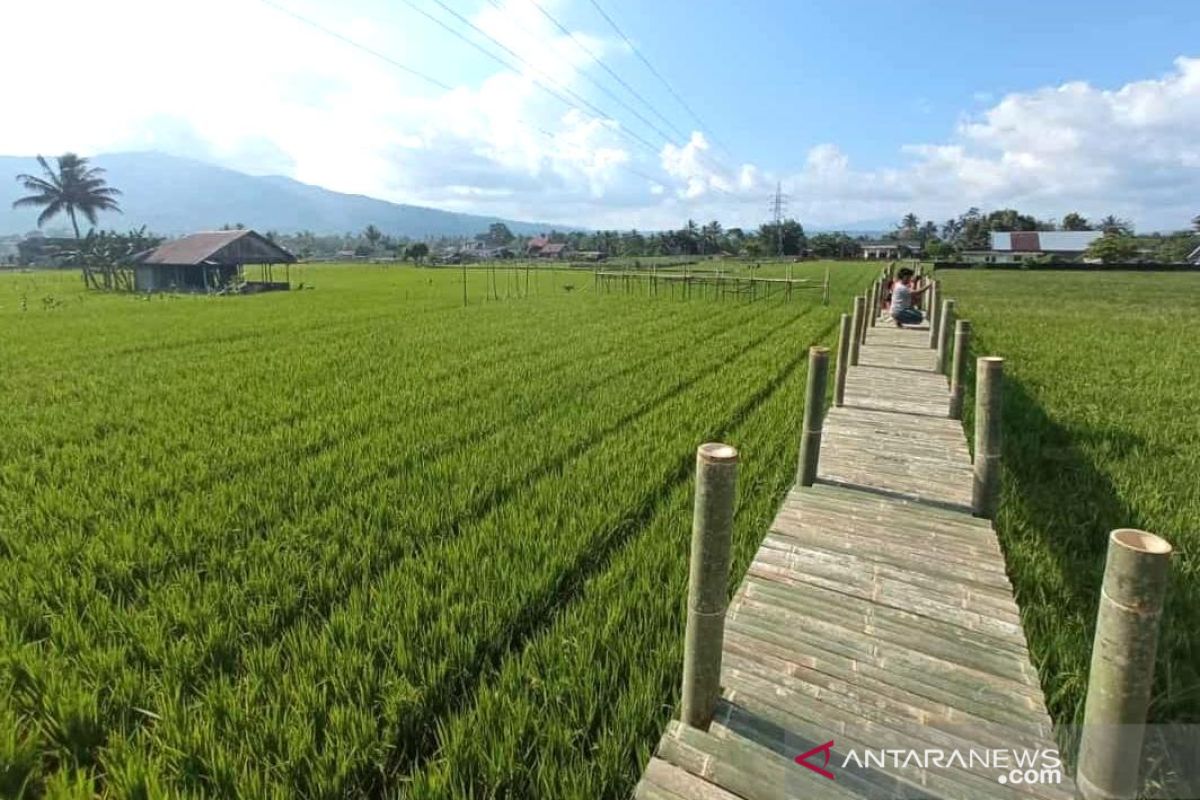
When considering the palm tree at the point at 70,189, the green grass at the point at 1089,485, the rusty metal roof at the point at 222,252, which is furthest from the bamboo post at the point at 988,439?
the palm tree at the point at 70,189

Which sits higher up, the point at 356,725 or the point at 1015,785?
the point at 1015,785

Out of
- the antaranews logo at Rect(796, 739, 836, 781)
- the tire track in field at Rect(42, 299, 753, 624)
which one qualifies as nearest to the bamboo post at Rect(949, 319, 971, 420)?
the tire track in field at Rect(42, 299, 753, 624)

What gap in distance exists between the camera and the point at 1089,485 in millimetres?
5113

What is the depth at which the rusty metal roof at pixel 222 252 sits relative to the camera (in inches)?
1364

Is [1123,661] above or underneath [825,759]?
above

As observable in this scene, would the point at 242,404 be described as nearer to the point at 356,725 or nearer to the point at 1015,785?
the point at 356,725

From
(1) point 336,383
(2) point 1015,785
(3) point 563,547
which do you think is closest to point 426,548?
(3) point 563,547

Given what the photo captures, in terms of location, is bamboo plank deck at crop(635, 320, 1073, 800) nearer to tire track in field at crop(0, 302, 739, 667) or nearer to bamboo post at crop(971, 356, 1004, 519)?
bamboo post at crop(971, 356, 1004, 519)

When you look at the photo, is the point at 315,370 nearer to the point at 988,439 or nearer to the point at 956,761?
the point at 988,439

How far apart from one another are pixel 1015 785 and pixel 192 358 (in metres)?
13.4

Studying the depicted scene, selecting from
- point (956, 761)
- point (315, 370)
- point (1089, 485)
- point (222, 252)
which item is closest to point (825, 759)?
point (956, 761)

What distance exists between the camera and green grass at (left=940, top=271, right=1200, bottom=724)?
2900 mm

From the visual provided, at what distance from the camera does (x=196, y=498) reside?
469 centimetres

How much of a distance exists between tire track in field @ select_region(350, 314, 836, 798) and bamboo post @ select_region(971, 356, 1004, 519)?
218cm
